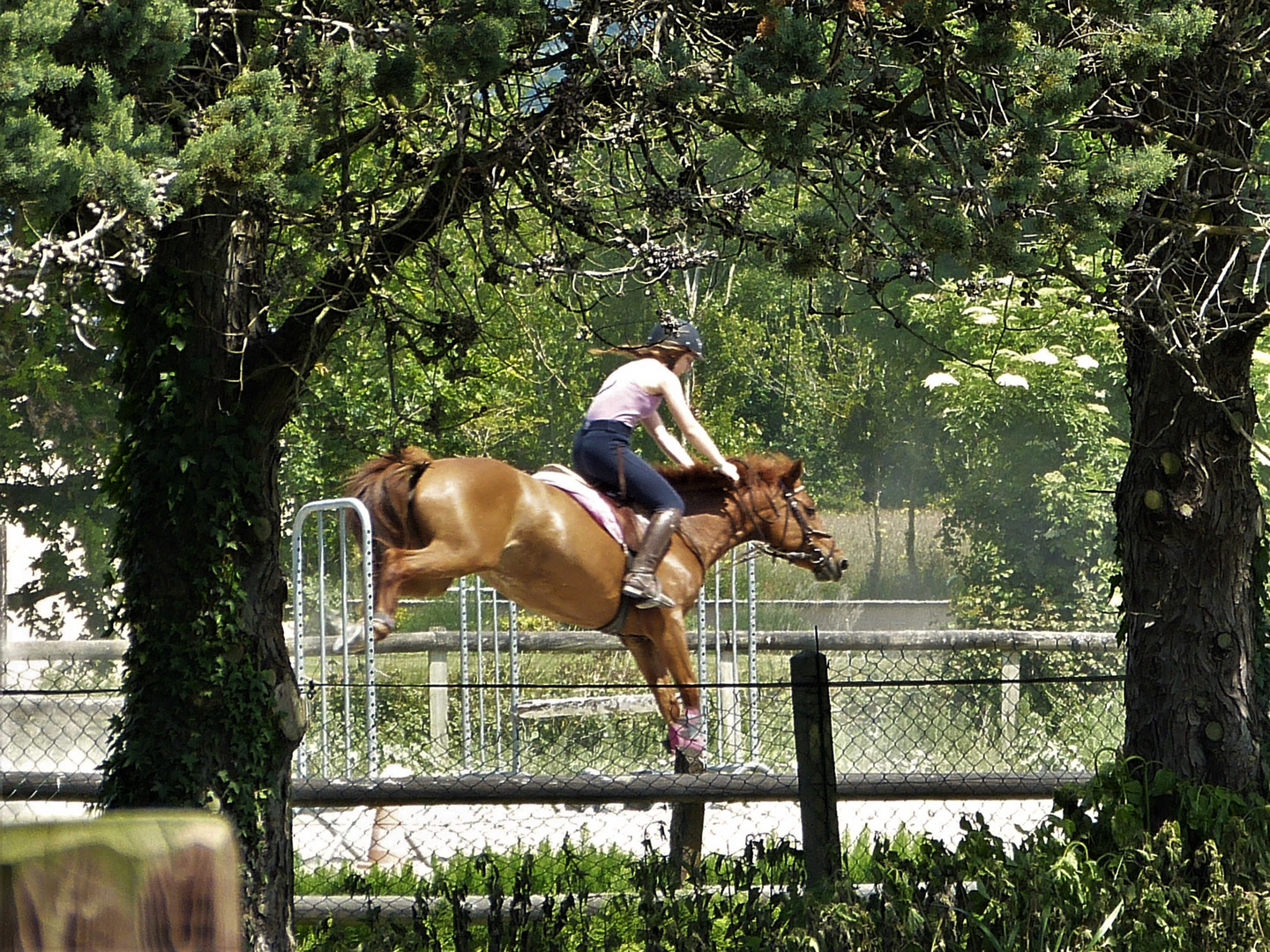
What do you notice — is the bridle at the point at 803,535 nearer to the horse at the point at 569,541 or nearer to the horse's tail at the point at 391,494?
the horse at the point at 569,541

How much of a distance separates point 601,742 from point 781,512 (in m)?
2.43

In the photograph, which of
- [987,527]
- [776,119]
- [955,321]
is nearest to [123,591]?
[776,119]

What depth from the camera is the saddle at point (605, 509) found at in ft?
26.7

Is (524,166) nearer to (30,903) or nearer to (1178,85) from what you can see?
(1178,85)

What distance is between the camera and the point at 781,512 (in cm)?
875

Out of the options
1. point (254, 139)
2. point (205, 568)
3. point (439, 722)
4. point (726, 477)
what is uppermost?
point (254, 139)

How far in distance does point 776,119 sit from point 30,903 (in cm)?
223

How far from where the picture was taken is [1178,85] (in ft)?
12.5

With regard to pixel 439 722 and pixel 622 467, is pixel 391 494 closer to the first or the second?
pixel 622 467

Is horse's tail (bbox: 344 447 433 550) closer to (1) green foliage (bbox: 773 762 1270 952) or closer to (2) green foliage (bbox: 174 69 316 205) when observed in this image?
(1) green foliage (bbox: 773 762 1270 952)

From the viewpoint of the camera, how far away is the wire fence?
5.12 meters

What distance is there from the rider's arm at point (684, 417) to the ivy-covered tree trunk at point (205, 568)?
13.4 feet

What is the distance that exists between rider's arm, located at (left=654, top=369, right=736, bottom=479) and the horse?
120 mm

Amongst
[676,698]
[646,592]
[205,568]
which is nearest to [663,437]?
[646,592]
